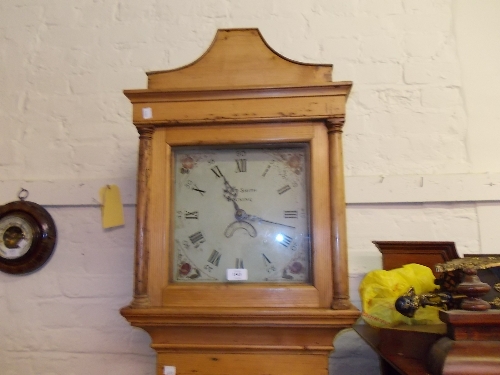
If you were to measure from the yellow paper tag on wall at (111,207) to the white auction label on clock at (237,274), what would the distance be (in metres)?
0.47

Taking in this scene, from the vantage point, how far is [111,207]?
1.20m

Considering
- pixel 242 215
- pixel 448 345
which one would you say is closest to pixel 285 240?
pixel 242 215

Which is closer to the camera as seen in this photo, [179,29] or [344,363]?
[344,363]

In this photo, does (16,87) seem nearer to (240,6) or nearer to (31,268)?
(31,268)

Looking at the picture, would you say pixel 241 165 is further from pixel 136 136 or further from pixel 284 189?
pixel 136 136

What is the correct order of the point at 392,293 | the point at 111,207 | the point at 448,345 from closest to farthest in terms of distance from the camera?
the point at 448,345 < the point at 392,293 < the point at 111,207

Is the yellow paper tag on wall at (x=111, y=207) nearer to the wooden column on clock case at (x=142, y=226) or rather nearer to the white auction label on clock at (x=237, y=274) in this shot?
the wooden column on clock case at (x=142, y=226)

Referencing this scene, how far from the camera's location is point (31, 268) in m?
1.20

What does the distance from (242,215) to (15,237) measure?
2.46ft

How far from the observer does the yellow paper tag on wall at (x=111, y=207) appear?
119 centimetres

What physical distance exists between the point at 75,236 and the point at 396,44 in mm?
1125

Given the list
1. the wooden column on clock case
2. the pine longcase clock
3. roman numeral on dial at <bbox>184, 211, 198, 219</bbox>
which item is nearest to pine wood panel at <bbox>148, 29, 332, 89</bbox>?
the pine longcase clock

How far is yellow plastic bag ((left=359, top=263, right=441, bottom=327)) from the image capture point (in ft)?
2.68

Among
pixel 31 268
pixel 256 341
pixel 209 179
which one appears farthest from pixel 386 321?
pixel 31 268
